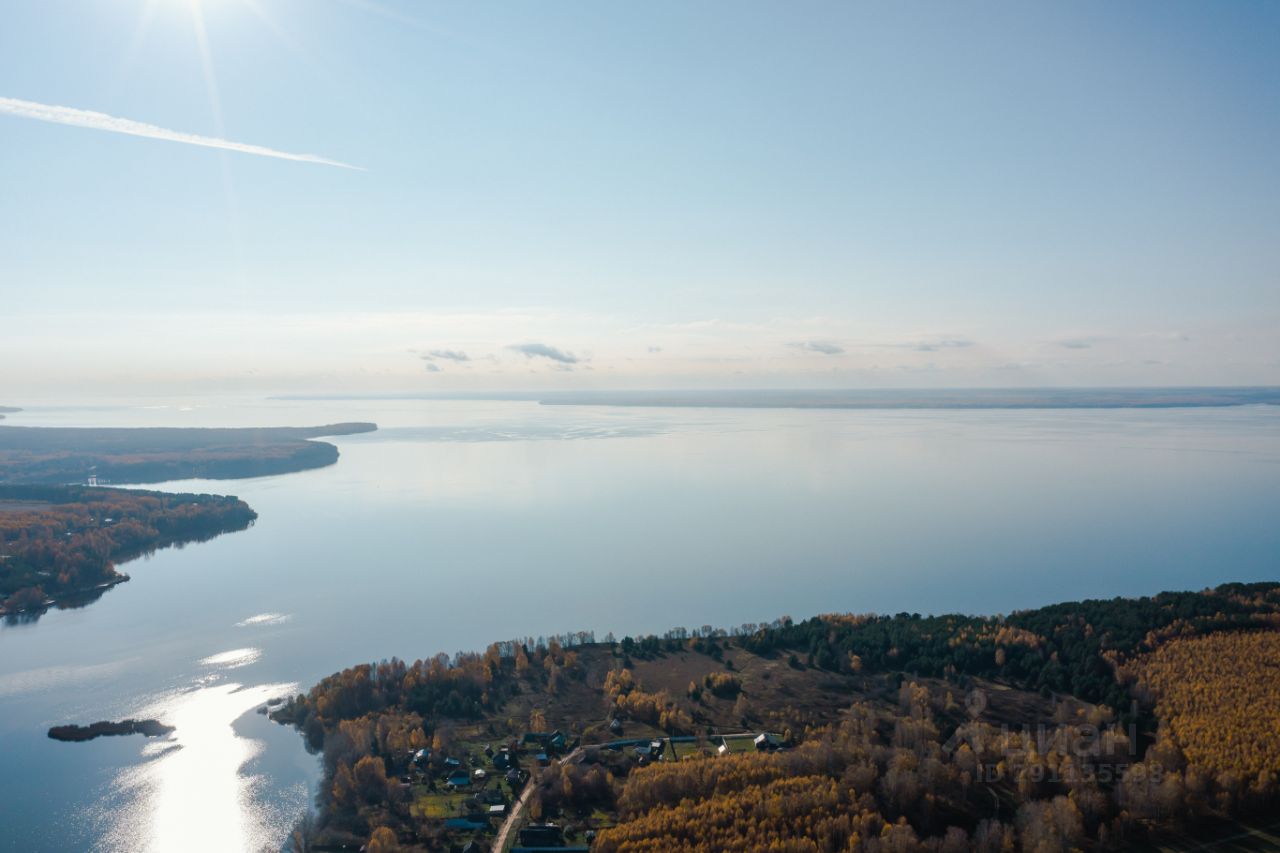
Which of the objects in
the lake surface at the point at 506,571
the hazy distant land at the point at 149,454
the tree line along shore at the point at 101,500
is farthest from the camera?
the hazy distant land at the point at 149,454

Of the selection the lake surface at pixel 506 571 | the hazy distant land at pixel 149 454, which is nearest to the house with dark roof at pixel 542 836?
the lake surface at pixel 506 571

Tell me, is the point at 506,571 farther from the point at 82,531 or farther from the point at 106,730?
the point at 82,531

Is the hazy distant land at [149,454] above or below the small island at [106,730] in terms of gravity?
above

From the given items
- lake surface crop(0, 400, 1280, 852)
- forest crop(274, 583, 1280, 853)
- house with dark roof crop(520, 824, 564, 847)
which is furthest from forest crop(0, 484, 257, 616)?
house with dark roof crop(520, 824, 564, 847)

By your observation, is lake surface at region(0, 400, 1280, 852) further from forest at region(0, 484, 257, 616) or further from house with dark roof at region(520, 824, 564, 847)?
house with dark roof at region(520, 824, 564, 847)

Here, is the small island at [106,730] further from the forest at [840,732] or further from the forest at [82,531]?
the forest at [82,531]

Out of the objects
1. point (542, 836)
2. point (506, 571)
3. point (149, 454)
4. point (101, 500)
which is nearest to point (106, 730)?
point (542, 836)
